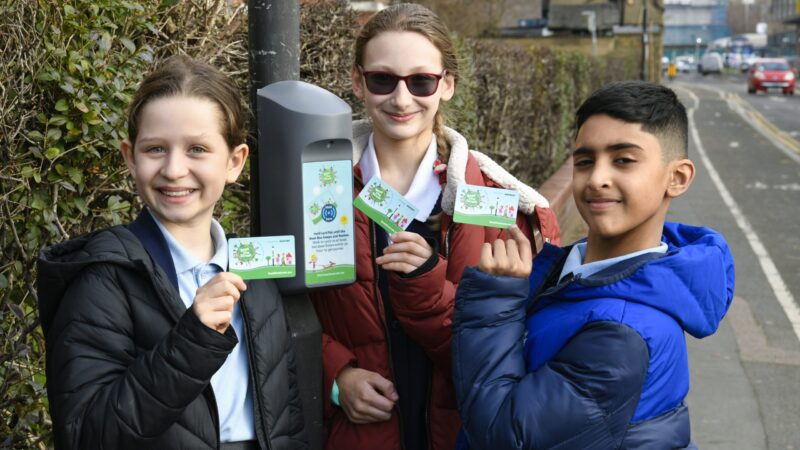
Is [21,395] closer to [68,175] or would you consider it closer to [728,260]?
[68,175]

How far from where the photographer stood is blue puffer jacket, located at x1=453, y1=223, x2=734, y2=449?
1889 millimetres

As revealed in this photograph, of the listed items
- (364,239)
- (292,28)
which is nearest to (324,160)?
(364,239)

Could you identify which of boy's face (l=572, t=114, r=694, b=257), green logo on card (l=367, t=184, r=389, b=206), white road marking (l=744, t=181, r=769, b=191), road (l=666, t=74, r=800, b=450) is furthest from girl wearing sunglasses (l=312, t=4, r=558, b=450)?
white road marking (l=744, t=181, r=769, b=191)

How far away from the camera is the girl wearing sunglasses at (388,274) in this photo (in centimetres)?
247

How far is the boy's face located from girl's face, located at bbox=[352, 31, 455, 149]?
20.5 inches

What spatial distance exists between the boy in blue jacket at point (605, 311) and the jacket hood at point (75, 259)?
69 centimetres

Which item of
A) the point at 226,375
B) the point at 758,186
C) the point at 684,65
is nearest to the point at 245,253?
the point at 226,375

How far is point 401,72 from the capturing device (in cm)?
251

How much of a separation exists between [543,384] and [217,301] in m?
0.65

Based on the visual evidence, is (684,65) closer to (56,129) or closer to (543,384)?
(56,129)

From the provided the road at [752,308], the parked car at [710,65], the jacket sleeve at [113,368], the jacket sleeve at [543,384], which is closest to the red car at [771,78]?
the road at [752,308]

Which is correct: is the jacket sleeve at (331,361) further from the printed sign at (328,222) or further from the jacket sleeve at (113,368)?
the jacket sleeve at (113,368)

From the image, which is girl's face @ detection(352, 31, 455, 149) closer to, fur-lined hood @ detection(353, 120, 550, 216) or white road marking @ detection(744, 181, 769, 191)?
fur-lined hood @ detection(353, 120, 550, 216)

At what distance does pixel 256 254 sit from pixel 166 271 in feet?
0.66
